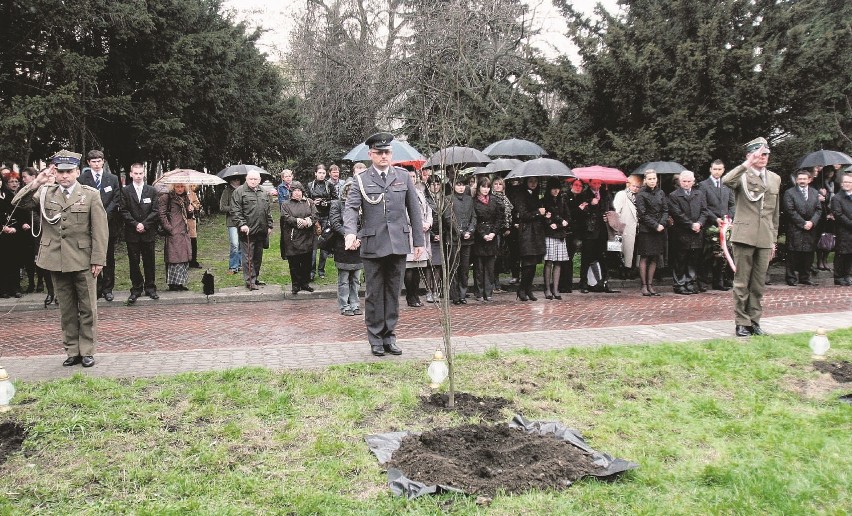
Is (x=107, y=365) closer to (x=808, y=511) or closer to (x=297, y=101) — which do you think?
(x=808, y=511)

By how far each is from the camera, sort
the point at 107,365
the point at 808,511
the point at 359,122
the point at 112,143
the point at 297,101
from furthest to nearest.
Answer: the point at 297,101 → the point at 359,122 → the point at 112,143 → the point at 107,365 → the point at 808,511

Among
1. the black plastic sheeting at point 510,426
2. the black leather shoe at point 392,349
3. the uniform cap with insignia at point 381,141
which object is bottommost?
the black plastic sheeting at point 510,426

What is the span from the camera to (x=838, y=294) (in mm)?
12367

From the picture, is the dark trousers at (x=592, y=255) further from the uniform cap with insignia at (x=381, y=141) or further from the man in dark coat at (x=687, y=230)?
the uniform cap with insignia at (x=381, y=141)

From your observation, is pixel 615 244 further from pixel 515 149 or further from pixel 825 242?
pixel 825 242

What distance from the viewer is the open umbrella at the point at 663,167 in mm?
12898

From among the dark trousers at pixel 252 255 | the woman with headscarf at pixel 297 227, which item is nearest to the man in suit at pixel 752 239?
the woman with headscarf at pixel 297 227

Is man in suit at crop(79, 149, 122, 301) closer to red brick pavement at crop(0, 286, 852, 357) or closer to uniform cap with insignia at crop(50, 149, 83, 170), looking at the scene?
red brick pavement at crop(0, 286, 852, 357)

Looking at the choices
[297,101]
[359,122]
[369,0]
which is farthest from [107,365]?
[297,101]

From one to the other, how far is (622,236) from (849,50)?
6.21m

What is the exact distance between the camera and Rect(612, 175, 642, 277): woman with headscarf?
43.2 ft

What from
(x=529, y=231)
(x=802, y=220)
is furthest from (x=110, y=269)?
(x=802, y=220)

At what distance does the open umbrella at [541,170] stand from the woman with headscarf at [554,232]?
663 mm

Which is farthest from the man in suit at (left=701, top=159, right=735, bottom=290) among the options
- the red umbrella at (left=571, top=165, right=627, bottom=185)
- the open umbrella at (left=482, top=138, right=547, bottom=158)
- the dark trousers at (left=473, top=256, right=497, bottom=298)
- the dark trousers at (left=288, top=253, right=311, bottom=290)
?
the dark trousers at (left=288, top=253, right=311, bottom=290)
